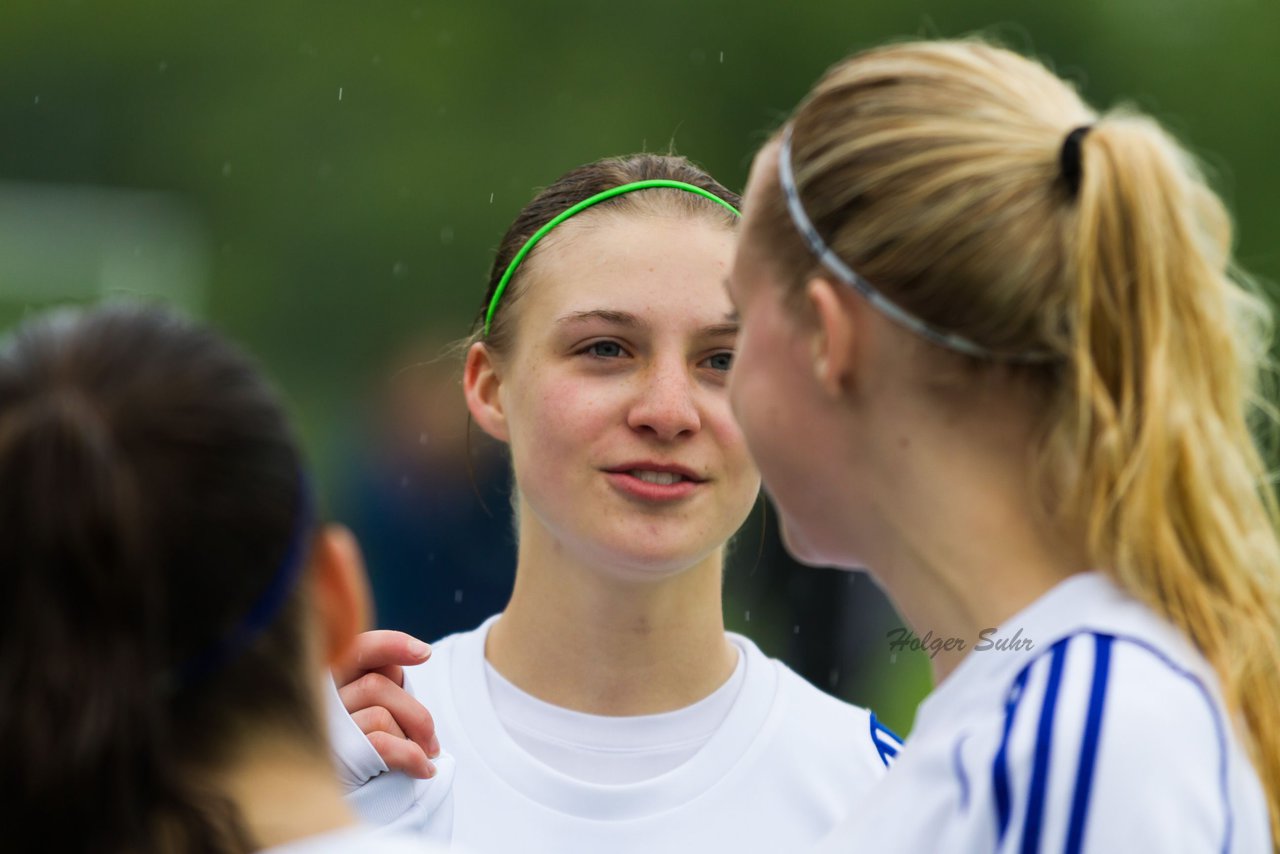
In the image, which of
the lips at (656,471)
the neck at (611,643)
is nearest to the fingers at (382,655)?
the neck at (611,643)

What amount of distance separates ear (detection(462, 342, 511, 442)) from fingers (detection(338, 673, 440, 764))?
2.08 feet

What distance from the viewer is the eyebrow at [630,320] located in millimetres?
→ 3020

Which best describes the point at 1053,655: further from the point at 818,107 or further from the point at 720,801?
the point at 720,801

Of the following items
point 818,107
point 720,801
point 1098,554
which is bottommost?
point 720,801

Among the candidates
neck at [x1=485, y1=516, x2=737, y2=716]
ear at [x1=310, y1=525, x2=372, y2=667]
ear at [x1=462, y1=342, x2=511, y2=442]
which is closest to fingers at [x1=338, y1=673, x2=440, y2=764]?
neck at [x1=485, y1=516, x2=737, y2=716]

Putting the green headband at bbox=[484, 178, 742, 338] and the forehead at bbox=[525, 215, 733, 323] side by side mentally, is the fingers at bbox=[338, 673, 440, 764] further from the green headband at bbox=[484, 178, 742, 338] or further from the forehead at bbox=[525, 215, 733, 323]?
the green headband at bbox=[484, 178, 742, 338]

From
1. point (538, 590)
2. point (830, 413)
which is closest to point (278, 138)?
point (538, 590)

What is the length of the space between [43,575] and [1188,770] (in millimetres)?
1121

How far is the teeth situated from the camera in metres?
2.97

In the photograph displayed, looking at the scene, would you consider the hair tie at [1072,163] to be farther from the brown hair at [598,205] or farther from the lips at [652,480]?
the brown hair at [598,205]

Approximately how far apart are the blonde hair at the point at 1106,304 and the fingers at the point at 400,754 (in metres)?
1.11

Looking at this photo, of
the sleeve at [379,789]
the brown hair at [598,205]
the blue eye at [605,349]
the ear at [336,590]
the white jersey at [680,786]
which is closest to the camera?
the ear at [336,590]

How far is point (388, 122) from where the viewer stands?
17422 mm

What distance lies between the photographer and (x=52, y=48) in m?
18.7
